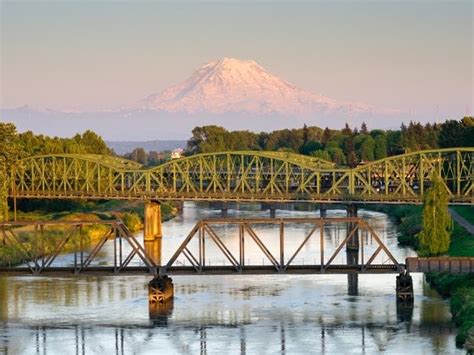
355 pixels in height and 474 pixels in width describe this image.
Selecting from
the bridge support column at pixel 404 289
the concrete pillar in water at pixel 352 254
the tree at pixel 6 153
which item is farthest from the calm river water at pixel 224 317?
the tree at pixel 6 153

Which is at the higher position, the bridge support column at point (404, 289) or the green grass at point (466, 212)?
the green grass at point (466, 212)

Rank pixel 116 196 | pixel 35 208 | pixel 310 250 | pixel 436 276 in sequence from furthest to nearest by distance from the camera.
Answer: pixel 35 208 → pixel 116 196 → pixel 310 250 → pixel 436 276

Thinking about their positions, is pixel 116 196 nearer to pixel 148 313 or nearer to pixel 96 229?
pixel 96 229

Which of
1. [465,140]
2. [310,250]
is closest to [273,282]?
[310,250]

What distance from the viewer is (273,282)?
359 feet

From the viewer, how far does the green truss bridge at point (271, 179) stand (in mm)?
156250

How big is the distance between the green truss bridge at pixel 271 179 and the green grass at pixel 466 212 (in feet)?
6.56

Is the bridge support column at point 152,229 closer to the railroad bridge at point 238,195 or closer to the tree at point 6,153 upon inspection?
the railroad bridge at point 238,195

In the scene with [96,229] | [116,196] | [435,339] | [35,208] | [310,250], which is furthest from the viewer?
[35,208]

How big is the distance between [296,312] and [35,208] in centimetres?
9490

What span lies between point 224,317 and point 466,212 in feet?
238

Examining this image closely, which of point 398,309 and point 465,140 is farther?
point 465,140

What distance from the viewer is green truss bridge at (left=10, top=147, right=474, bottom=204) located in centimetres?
15625

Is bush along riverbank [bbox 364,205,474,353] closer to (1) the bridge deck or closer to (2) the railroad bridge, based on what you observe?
(2) the railroad bridge
